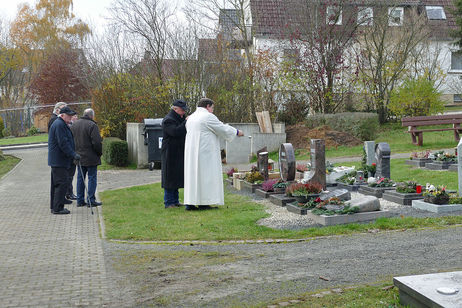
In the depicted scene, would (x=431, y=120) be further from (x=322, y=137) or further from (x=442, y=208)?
(x=442, y=208)

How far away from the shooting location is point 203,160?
1103cm

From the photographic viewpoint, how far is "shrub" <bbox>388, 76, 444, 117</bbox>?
934 inches

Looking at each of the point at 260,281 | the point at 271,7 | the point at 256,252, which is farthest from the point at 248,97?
the point at 260,281

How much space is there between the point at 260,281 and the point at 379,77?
68.5 ft

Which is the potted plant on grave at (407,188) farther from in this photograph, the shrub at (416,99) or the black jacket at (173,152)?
the shrub at (416,99)

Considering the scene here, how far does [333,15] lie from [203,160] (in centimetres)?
1585

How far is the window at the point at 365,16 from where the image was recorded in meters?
25.1

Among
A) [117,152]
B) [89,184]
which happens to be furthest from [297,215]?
[117,152]

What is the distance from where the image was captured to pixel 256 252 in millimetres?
7496

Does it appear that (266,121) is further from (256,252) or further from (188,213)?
(256,252)

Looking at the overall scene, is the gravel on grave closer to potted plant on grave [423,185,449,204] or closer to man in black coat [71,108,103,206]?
potted plant on grave [423,185,449,204]

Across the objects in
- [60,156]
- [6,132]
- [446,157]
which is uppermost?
[6,132]

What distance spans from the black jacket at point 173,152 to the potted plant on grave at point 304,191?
2157 millimetres

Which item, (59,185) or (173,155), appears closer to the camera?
(59,185)
